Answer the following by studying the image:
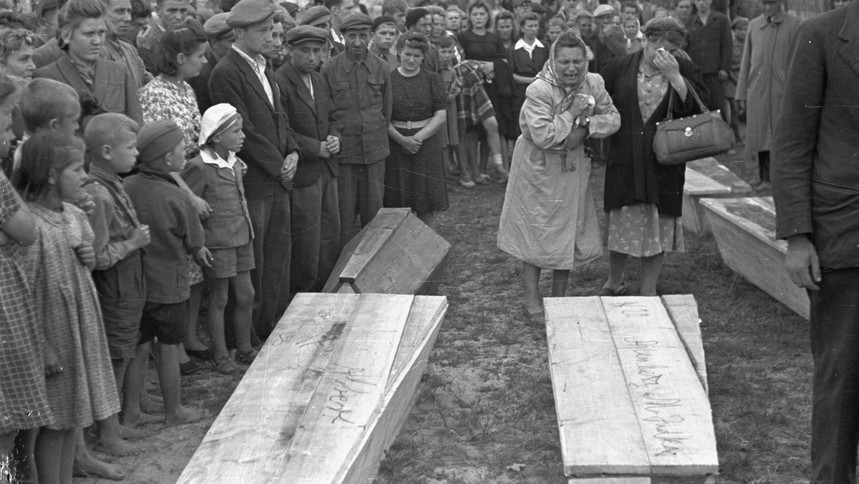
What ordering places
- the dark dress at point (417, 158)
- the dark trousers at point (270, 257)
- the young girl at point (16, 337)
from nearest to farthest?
the young girl at point (16, 337)
the dark trousers at point (270, 257)
the dark dress at point (417, 158)

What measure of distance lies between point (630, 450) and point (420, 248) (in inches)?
149

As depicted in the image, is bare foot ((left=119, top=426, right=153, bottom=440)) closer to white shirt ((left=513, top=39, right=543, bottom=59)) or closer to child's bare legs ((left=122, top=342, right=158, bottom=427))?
child's bare legs ((left=122, top=342, right=158, bottom=427))

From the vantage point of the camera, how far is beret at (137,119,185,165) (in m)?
5.22

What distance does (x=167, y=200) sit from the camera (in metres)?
5.22

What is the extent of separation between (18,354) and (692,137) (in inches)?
175

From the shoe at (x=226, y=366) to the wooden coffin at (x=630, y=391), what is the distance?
1801 mm

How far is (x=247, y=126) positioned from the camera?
636 centimetres

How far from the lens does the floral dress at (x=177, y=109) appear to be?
597 cm

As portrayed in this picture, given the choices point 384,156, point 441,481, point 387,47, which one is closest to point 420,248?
point 384,156

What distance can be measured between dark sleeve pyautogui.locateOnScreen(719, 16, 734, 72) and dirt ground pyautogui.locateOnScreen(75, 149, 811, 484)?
220 inches

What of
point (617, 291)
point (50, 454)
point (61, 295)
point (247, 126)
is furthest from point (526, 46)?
point (50, 454)

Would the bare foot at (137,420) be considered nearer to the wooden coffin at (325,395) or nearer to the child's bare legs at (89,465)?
the child's bare legs at (89,465)

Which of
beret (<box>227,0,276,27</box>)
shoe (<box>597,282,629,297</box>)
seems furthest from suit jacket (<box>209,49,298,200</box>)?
shoe (<box>597,282,629,297</box>)

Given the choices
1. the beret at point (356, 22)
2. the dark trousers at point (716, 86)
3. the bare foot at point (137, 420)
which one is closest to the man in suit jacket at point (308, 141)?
the beret at point (356, 22)
